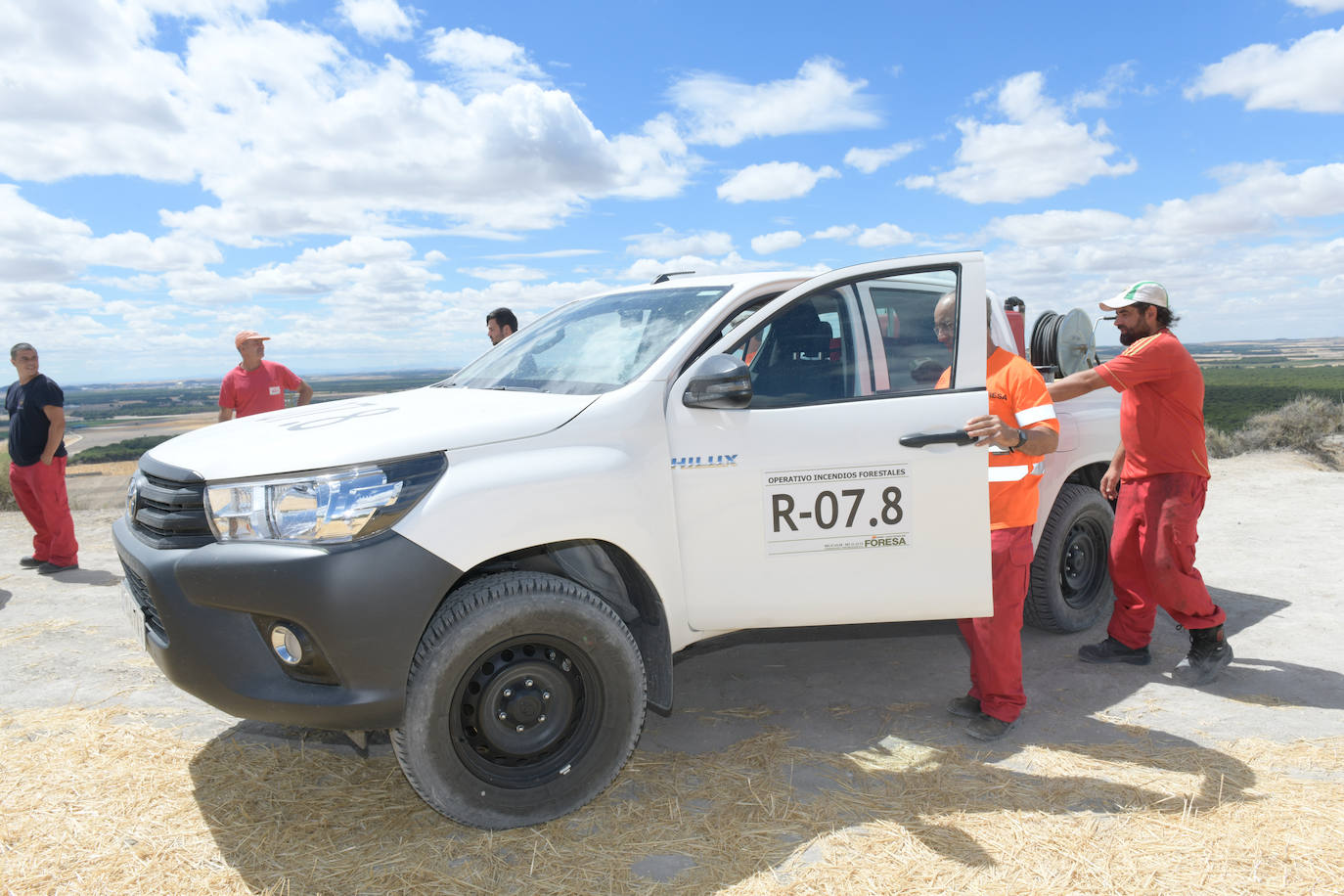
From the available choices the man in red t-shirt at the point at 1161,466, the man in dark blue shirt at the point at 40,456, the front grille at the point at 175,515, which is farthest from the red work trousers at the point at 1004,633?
the man in dark blue shirt at the point at 40,456

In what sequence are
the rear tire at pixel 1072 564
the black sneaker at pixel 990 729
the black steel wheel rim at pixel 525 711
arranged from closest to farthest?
1. the black steel wheel rim at pixel 525 711
2. the black sneaker at pixel 990 729
3. the rear tire at pixel 1072 564

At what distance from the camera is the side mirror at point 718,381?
10.2ft

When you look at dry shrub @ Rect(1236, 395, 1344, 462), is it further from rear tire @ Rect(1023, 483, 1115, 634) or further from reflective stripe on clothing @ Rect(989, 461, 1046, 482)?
reflective stripe on clothing @ Rect(989, 461, 1046, 482)

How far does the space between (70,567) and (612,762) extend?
656 centimetres

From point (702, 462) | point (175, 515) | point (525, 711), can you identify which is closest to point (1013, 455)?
point (702, 462)

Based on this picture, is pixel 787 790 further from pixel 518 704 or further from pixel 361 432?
pixel 361 432

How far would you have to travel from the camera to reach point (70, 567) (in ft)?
24.8

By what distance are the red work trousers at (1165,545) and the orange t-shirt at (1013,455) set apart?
3.62ft

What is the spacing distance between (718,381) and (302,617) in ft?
5.07

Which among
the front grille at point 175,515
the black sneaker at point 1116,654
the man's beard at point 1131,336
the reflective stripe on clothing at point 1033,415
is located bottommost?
the black sneaker at point 1116,654

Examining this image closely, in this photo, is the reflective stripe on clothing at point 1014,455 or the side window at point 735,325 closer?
the side window at point 735,325

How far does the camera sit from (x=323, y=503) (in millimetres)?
2725

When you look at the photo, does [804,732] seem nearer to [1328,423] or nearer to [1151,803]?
[1151,803]

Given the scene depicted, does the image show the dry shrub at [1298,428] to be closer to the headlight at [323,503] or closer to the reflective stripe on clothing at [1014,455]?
the reflective stripe on clothing at [1014,455]
